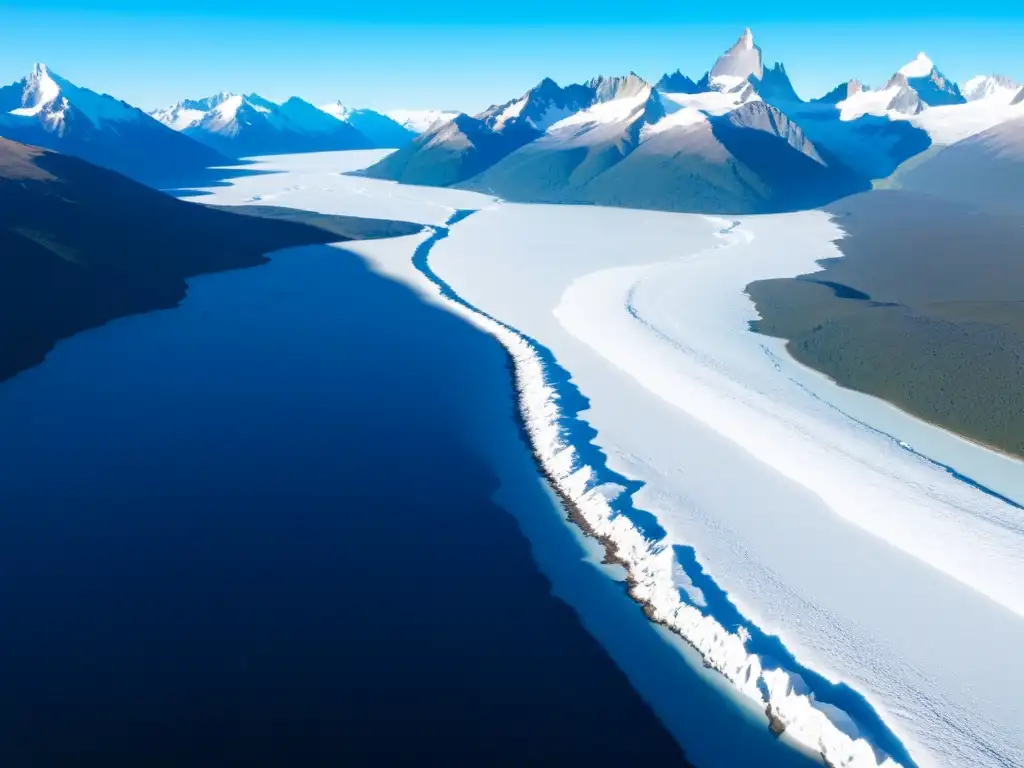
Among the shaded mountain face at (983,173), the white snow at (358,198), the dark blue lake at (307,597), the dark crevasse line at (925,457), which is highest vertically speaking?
the shaded mountain face at (983,173)

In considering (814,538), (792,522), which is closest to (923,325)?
(792,522)

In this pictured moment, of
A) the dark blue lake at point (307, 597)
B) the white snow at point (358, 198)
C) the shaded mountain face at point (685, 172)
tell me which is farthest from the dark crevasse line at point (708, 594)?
the shaded mountain face at point (685, 172)

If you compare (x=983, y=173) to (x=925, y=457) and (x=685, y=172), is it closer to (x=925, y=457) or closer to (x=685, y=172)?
(x=685, y=172)

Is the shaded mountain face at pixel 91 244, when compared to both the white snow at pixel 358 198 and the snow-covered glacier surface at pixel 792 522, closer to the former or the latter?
the snow-covered glacier surface at pixel 792 522

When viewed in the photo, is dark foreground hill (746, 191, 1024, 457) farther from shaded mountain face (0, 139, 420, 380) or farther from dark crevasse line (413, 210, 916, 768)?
shaded mountain face (0, 139, 420, 380)

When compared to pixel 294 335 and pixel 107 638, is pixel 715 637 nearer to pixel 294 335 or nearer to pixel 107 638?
pixel 107 638

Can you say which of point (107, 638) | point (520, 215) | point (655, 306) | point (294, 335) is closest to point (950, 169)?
point (520, 215)

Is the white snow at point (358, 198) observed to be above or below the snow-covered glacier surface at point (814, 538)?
below
